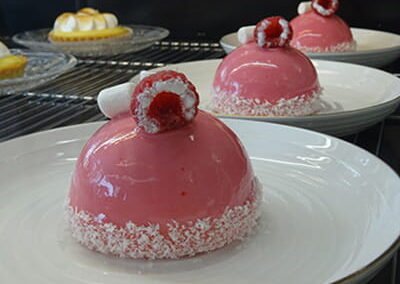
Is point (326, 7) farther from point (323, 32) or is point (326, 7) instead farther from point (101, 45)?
point (101, 45)

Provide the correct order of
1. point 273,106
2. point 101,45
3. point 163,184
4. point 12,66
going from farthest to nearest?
1. point 101,45
2. point 12,66
3. point 273,106
4. point 163,184

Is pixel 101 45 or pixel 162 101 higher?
pixel 162 101

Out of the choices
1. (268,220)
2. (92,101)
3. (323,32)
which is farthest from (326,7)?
(268,220)

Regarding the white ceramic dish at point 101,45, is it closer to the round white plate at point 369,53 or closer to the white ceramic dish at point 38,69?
the white ceramic dish at point 38,69

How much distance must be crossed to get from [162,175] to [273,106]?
36 cm

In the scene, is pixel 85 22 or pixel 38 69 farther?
pixel 85 22

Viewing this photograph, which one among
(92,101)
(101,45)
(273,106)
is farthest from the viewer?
(101,45)

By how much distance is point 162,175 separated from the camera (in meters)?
0.57

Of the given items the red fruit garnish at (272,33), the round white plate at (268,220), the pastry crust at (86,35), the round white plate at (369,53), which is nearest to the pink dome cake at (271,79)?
the red fruit garnish at (272,33)

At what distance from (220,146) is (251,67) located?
334mm

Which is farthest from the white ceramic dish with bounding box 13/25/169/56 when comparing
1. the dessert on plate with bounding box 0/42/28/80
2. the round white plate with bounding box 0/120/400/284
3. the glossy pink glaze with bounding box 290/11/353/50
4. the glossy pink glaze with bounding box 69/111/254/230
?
the glossy pink glaze with bounding box 69/111/254/230

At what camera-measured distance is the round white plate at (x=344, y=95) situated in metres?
0.80

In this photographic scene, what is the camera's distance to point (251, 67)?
909mm

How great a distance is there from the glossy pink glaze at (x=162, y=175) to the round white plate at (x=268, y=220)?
4cm
